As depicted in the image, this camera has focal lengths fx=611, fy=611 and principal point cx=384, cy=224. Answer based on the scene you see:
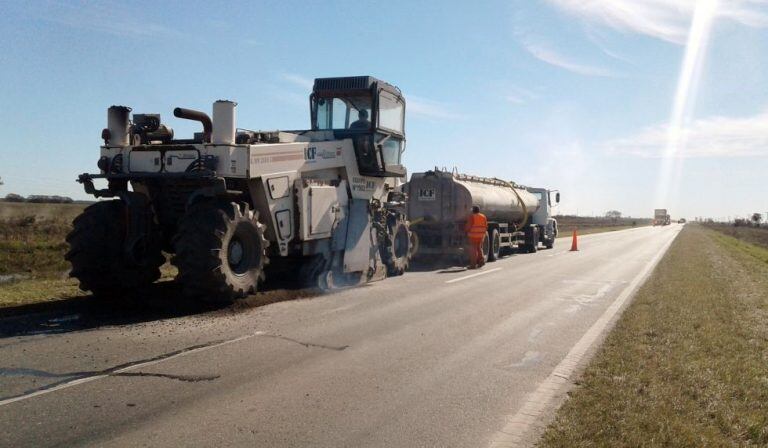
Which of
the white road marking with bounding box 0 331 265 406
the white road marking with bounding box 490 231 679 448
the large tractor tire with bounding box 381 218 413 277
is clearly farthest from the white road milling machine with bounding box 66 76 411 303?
the white road marking with bounding box 490 231 679 448

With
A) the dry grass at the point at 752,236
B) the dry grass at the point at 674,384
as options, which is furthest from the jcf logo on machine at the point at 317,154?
the dry grass at the point at 752,236

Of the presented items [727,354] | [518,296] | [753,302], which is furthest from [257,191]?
[753,302]

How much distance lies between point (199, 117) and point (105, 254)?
8.78 ft

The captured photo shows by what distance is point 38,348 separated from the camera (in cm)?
663

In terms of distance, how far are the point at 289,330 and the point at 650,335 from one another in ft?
16.0

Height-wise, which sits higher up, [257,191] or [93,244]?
[257,191]

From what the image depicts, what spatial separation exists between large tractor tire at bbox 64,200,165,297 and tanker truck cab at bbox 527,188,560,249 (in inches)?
807

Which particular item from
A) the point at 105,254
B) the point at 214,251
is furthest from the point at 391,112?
the point at 105,254

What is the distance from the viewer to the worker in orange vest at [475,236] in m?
18.3

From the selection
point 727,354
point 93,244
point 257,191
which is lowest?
point 727,354

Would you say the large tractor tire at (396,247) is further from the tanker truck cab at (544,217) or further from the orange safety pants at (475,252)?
the tanker truck cab at (544,217)

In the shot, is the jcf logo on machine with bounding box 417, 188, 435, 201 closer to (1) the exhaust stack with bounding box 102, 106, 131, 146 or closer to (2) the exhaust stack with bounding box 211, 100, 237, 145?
(2) the exhaust stack with bounding box 211, 100, 237, 145

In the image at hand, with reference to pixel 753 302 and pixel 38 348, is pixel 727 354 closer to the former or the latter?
pixel 753 302

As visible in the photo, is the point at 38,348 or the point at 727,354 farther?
the point at 727,354
